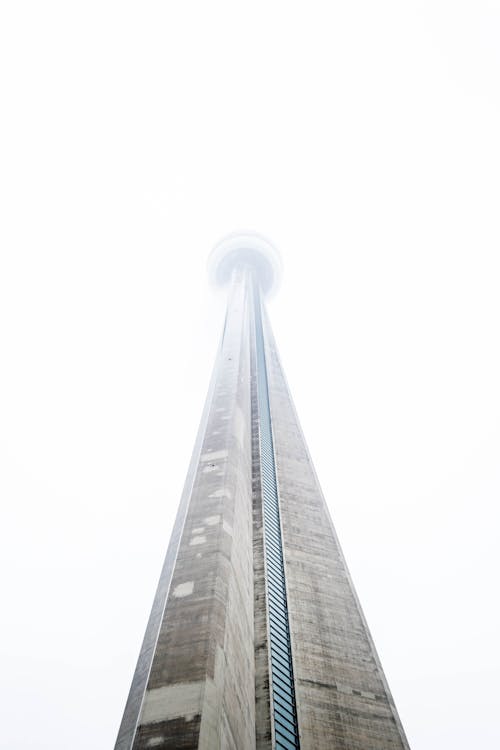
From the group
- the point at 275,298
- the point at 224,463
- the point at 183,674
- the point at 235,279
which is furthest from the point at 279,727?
the point at 275,298

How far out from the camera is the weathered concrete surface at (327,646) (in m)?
8.15

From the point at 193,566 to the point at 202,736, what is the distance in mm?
2929

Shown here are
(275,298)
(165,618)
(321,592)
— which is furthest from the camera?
(275,298)

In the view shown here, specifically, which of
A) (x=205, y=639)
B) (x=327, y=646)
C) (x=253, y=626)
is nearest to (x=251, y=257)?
(x=327, y=646)

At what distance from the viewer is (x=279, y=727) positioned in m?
7.61

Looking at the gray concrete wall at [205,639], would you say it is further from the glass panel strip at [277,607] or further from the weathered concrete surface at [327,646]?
the weathered concrete surface at [327,646]

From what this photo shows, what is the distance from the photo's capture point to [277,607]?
10305 millimetres

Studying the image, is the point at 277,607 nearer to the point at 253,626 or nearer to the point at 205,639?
the point at 253,626

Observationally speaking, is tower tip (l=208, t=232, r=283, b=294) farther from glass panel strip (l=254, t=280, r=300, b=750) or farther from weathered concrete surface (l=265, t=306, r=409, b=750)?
weathered concrete surface (l=265, t=306, r=409, b=750)

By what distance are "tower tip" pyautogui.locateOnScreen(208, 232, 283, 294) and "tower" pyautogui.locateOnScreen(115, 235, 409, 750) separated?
32.7m

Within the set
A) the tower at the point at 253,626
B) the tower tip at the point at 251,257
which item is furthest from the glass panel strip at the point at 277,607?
the tower tip at the point at 251,257

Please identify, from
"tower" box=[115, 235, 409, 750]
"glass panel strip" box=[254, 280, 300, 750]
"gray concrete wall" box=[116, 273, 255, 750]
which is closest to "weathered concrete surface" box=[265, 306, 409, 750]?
"tower" box=[115, 235, 409, 750]

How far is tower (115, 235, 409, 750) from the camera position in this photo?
197 inches

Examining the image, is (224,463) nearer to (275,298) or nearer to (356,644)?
(356,644)
